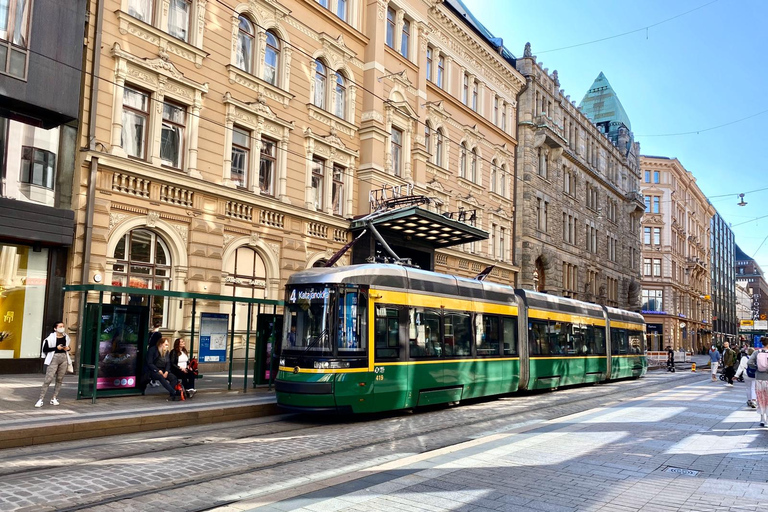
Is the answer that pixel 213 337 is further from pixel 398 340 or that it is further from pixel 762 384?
pixel 762 384

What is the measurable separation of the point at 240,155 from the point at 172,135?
2780 millimetres

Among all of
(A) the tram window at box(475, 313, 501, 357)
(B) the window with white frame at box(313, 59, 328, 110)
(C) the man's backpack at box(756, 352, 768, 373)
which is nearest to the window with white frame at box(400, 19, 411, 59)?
(B) the window with white frame at box(313, 59, 328, 110)

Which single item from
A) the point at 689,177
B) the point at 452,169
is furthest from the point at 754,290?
the point at 452,169

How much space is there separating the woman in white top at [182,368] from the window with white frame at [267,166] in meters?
9.81

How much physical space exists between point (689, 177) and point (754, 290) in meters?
89.3

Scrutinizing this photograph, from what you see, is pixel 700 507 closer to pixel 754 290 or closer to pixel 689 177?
pixel 689 177

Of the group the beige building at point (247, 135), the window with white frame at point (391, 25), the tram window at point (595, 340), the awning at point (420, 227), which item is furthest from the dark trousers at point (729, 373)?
the window with white frame at point (391, 25)

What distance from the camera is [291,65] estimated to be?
2444 centimetres

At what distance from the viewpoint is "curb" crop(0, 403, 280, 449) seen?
31.6 ft

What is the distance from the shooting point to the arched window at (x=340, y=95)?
27031 mm

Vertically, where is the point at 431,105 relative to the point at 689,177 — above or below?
below

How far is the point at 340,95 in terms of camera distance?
27250 millimetres

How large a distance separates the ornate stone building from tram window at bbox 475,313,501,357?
1003 inches

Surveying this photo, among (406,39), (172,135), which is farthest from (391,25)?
(172,135)
